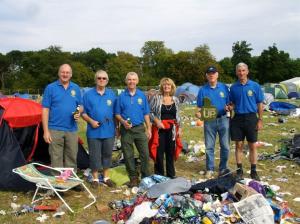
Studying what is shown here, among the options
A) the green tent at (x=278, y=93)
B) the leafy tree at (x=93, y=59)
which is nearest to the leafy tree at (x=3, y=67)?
the leafy tree at (x=93, y=59)

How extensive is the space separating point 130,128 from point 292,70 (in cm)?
5966

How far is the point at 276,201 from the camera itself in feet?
18.7

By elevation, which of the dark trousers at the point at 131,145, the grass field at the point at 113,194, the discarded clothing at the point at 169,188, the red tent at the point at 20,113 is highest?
the red tent at the point at 20,113

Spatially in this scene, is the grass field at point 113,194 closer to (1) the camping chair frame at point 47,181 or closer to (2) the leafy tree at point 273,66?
(1) the camping chair frame at point 47,181

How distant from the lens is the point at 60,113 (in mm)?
6051

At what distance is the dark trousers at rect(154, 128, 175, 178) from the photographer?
22.2ft

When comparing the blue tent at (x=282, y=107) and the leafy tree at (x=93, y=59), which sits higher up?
the leafy tree at (x=93, y=59)

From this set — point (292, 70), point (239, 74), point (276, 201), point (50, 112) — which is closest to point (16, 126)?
point (50, 112)

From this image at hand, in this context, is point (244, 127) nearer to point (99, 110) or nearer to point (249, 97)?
point (249, 97)

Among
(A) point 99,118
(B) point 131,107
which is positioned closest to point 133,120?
(B) point 131,107

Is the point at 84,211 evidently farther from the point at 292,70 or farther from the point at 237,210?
the point at 292,70

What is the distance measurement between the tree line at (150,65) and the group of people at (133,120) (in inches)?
2028

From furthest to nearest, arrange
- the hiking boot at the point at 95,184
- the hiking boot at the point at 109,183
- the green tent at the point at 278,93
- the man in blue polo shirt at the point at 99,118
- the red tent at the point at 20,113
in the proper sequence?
1. the green tent at the point at 278,93
2. the red tent at the point at 20,113
3. the hiking boot at the point at 109,183
4. the hiking boot at the point at 95,184
5. the man in blue polo shirt at the point at 99,118

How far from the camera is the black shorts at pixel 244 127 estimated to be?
6.72m
